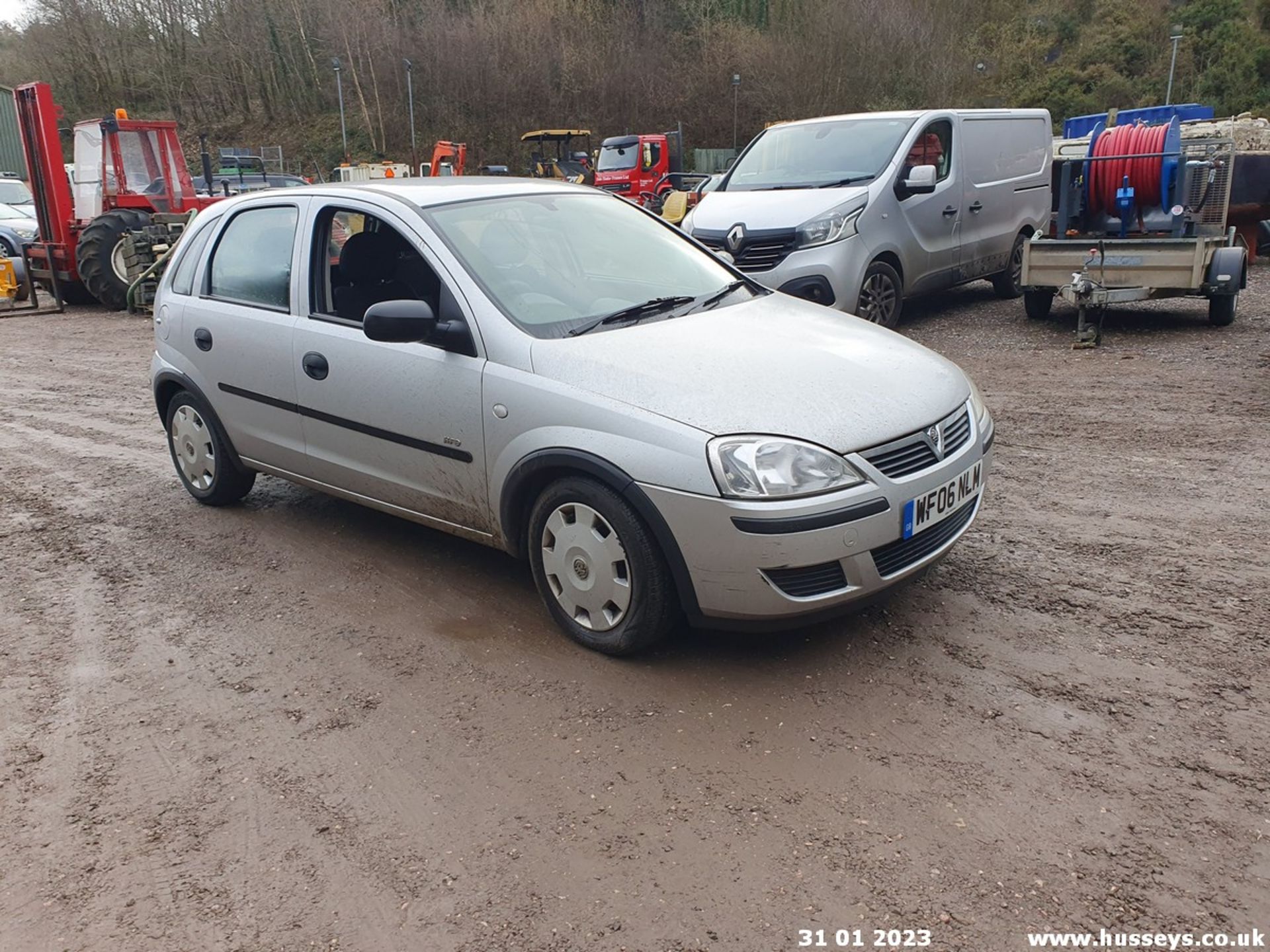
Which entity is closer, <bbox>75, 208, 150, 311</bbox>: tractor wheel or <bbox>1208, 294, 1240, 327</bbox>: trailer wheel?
<bbox>1208, 294, 1240, 327</bbox>: trailer wheel

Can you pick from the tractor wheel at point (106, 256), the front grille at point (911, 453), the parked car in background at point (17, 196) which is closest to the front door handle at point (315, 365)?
the front grille at point (911, 453)

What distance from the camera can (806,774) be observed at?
298 cm

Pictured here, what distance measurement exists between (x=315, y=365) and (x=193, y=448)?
1.47 m

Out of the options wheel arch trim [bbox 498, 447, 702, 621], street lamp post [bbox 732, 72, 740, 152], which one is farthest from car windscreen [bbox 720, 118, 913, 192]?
street lamp post [bbox 732, 72, 740, 152]

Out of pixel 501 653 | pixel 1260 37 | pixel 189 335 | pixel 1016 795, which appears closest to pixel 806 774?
pixel 1016 795

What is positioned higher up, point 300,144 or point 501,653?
point 300,144

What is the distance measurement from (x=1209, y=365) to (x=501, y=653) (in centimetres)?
658

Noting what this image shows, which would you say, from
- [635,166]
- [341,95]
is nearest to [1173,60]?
[635,166]

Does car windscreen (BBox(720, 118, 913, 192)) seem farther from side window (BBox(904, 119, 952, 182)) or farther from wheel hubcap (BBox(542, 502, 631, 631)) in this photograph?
wheel hubcap (BBox(542, 502, 631, 631))

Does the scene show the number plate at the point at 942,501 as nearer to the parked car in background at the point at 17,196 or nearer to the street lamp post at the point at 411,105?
the parked car in background at the point at 17,196

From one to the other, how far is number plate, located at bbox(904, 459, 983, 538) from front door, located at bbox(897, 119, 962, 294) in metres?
6.16

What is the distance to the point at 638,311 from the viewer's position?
412 cm

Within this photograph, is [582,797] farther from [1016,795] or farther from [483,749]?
[1016,795]

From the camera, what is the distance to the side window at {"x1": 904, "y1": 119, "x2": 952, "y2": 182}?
31.7ft
